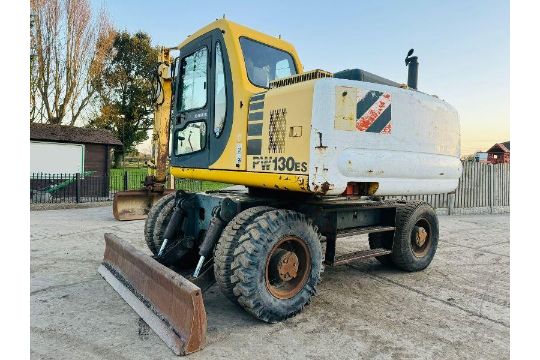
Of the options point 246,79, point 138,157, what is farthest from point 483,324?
point 138,157

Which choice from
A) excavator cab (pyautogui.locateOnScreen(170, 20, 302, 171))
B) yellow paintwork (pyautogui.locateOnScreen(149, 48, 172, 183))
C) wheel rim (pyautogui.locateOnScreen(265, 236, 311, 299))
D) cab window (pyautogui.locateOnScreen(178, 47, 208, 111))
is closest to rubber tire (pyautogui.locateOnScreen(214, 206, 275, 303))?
wheel rim (pyautogui.locateOnScreen(265, 236, 311, 299))

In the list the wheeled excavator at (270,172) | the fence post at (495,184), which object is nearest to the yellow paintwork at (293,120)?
the wheeled excavator at (270,172)

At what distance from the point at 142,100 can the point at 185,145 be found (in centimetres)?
2971

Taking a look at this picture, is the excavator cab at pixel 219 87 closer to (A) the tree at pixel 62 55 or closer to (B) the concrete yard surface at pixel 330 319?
(B) the concrete yard surface at pixel 330 319

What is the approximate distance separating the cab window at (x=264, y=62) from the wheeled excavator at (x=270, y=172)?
0.05 feet

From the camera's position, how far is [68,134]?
18.9 metres

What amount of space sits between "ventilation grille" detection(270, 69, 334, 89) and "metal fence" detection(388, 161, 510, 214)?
9.63 metres

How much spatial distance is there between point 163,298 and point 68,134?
715 inches

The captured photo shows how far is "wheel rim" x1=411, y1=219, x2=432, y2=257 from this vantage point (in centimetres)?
570

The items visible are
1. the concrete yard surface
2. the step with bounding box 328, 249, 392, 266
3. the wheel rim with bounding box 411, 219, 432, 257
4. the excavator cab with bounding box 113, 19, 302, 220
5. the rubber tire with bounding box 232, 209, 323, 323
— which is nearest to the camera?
the concrete yard surface

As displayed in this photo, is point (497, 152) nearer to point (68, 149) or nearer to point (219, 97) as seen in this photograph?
point (68, 149)

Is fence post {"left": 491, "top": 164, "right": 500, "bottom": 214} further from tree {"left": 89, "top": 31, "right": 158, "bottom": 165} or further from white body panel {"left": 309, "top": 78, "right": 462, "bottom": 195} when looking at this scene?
tree {"left": 89, "top": 31, "right": 158, "bottom": 165}

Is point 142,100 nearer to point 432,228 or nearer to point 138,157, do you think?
point 138,157

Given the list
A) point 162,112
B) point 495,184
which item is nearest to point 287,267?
point 162,112
